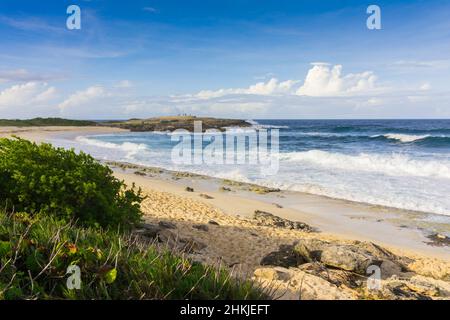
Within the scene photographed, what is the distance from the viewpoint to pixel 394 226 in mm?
13234

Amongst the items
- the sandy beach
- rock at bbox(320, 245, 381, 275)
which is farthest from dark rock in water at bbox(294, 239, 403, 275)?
the sandy beach

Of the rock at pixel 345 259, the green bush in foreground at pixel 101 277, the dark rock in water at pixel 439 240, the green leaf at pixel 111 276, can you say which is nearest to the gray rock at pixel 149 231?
the rock at pixel 345 259

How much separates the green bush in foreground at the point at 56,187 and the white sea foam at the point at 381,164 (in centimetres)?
2002

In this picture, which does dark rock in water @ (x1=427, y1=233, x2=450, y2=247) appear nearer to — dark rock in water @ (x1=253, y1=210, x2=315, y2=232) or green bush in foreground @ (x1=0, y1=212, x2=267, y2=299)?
dark rock in water @ (x1=253, y1=210, x2=315, y2=232)

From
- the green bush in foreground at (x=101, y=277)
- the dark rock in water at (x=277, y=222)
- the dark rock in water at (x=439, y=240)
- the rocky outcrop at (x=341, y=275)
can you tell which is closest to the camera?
the green bush in foreground at (x=101, y=277)

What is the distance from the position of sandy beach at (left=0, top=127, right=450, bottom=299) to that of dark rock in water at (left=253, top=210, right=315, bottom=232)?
30cm

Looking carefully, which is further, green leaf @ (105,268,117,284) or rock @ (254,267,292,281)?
rock @ (254,267,292,281)

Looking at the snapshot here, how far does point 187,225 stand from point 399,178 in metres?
15.3

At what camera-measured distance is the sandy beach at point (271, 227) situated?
8.43 meters

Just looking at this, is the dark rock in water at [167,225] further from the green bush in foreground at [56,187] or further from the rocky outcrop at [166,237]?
the green bush in foreground at [56,187]

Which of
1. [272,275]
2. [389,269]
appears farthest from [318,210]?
[272,275]

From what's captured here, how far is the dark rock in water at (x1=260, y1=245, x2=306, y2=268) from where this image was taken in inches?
324

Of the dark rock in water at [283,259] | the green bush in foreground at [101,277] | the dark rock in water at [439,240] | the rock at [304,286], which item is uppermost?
the green bush in foreground at [101,277]

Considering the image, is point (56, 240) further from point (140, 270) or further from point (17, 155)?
point (17, 155)
